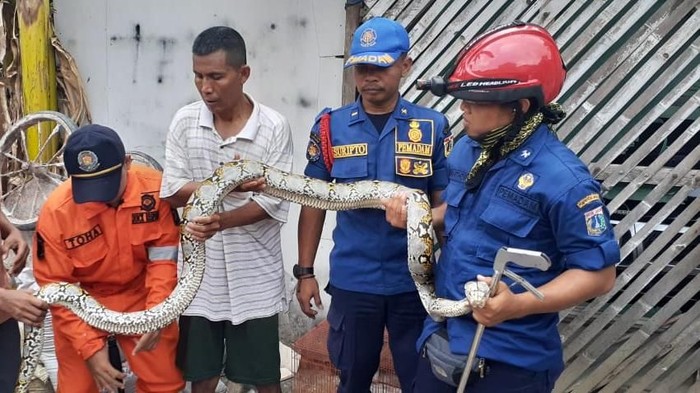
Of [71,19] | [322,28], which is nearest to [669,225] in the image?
[322,28]

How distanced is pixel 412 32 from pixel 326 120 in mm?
1720

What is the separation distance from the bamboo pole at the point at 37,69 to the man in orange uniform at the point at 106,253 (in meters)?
3.06

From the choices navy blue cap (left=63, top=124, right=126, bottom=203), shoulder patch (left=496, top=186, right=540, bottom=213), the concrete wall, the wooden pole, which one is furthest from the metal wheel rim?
shoulder patch (left=496, top=186, right=540, bottom=213)

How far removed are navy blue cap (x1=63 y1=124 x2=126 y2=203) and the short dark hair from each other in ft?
2.28

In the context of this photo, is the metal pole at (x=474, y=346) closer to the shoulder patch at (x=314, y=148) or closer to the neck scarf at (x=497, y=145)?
the neck scarf at (x=497, y=145)

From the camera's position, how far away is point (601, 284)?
95.8 inches

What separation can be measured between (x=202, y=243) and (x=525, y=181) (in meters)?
1.79

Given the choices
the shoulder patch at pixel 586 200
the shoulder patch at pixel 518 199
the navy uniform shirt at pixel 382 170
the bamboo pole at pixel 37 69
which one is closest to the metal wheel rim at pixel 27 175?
the bamboo pole at pixel 37 69

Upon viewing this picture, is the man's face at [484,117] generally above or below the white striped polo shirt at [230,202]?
above

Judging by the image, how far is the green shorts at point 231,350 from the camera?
3.71 metres

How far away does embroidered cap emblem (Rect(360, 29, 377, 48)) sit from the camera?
339 cm

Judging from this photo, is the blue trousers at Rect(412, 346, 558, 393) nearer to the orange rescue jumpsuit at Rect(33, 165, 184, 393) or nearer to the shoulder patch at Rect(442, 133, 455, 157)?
the shoulder patch at Rect(442, 133, 455, 157)

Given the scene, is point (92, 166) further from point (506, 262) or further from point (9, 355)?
point (506, 262)

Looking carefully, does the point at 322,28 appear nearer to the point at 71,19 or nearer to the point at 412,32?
the point at 412,32
